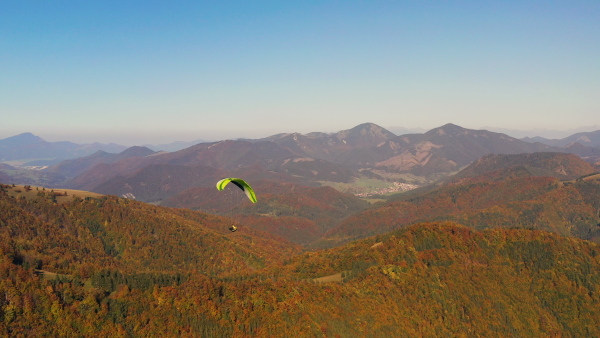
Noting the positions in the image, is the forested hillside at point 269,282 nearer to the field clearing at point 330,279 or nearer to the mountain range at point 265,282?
the mountain range at point 265,282

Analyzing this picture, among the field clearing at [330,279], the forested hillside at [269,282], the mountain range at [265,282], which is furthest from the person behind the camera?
the field clearing at [330,279]

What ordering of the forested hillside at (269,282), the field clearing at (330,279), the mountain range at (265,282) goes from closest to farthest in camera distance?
the forested hillside at (269,282) → the mountain range at (265,282) → the field clearing at (330,279)

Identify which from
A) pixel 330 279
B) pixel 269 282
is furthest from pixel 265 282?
pixel 330 279

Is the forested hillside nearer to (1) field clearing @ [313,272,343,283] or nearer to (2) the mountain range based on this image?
(2) the mountain range

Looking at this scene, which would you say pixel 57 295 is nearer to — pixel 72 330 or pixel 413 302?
pixel 72 330

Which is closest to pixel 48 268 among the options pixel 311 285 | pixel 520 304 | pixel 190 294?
pixel 190 294

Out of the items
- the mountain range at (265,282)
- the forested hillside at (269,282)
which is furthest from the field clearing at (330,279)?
the forested hillside at (269,282)

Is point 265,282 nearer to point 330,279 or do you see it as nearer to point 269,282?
point 269,282

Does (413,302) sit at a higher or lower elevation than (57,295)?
lower
